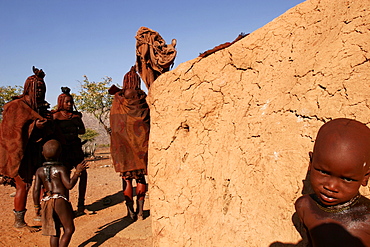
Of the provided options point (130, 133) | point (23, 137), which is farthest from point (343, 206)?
point (23, 137)

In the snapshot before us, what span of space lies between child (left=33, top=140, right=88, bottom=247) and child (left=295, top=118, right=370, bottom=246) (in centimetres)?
300

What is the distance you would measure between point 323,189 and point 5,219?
6.18 m

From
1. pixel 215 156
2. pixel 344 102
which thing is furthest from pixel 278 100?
pixel 215 156

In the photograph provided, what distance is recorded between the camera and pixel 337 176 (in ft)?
3.98

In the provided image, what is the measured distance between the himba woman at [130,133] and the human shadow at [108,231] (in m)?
0.21

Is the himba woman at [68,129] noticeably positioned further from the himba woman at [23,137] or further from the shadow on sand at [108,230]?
the shadow on sand at [108,230]

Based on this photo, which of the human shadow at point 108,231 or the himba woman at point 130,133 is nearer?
the human shadow at point 108,231

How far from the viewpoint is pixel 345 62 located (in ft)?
5.91

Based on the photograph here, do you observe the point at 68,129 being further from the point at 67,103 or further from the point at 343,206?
the point at 343,206

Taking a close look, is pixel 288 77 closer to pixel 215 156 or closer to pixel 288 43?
pixel 288 43

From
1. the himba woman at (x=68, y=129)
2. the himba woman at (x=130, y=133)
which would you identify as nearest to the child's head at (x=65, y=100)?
the himba woman at (x=68, y=129)

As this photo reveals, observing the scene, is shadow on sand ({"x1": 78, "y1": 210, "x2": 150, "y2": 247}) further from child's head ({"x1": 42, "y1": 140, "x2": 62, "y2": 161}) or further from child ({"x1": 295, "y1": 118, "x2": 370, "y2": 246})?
child ({"x1": 295, "y1": 118, "x2": 370, "y2": 246})

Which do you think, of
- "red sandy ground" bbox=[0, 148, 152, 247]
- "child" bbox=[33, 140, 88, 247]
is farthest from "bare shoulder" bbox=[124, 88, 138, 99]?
"red sandy ground" bbox=[0, 148, 152, 247]

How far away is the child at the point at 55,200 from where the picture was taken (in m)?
3.43
